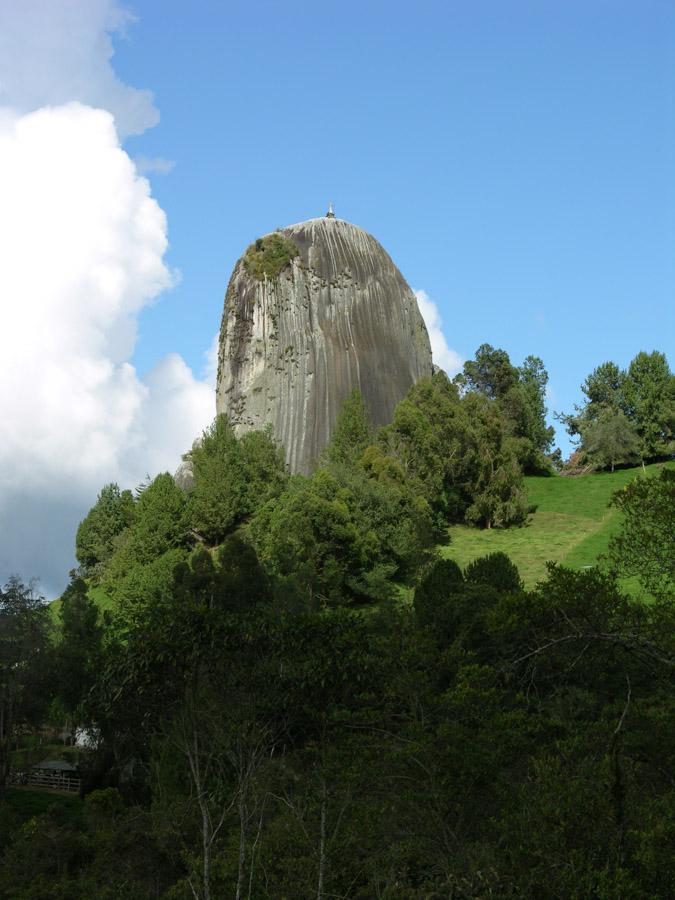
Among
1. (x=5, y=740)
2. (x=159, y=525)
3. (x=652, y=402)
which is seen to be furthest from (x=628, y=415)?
(x=5, y=740)

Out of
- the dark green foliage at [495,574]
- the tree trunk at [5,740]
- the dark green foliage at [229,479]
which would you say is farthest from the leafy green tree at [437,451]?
the tree trunk at [5,740]

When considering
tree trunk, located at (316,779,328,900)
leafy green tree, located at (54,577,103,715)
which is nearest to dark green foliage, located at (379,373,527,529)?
leafy green tree, located at (54,577,103,715)

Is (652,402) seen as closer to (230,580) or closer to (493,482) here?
(493,482)

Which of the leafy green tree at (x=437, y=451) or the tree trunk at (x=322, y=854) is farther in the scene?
the leafy green tree at (x=437, y=451)

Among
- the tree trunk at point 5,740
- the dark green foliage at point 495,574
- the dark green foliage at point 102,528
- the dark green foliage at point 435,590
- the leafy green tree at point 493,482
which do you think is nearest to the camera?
the dark green foliage at point 435,590

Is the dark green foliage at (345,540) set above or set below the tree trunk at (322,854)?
above

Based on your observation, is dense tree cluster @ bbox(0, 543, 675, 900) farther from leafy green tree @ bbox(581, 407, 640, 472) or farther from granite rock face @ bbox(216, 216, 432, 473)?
leafy green tree @ bbox(581, 407, 640, 472)

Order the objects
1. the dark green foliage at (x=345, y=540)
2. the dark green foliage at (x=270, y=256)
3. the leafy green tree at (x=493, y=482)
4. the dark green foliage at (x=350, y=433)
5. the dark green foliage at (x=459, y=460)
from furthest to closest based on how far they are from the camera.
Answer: the dark green foliage at (x=270, y=256) < the dark green foliage at (x=350, y=433) < the leafy green tree at (x=493, y=482) < the dark green foliage at (x=459, y=460) < the dark green foliage at (x=345, y=540)

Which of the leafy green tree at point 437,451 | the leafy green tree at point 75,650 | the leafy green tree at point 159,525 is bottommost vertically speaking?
the leafy green tree at point 75,650

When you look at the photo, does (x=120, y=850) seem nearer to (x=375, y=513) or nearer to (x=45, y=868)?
(x=45, y=868)

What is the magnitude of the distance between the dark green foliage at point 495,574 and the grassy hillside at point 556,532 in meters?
8.95

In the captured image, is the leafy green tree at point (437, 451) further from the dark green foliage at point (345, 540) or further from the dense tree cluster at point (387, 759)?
the dense tree cluster at point (387, 759)

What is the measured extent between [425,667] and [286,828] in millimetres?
4866

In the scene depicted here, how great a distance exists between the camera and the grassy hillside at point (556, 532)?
46.7 m
